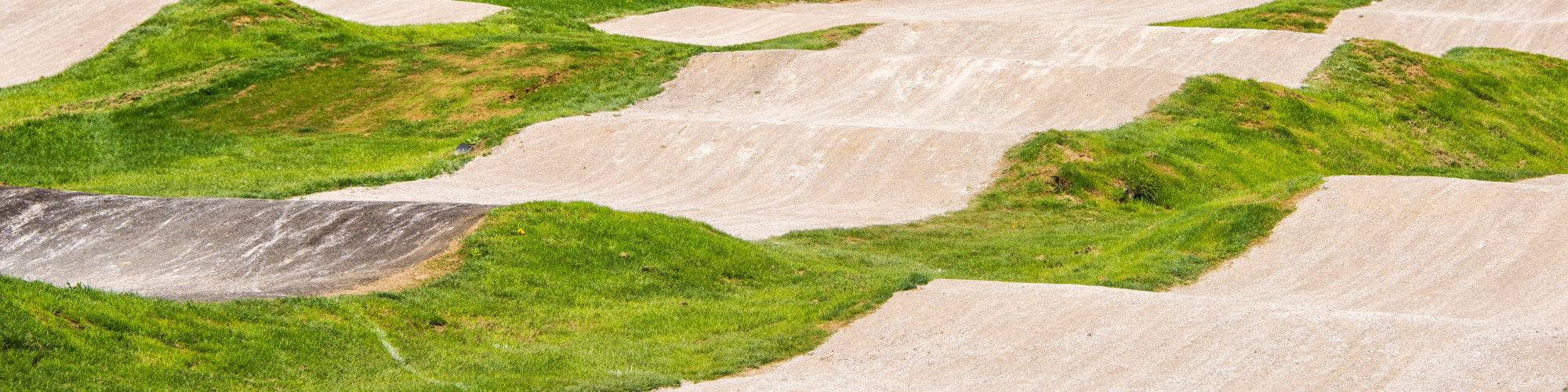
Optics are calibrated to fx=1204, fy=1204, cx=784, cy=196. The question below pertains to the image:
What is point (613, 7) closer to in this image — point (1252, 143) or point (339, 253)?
point (1252, 143)

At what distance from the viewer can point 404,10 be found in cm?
3969

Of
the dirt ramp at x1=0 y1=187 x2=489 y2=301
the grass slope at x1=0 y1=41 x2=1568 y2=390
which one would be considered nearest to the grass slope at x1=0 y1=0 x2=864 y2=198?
the dirt ramp at x1=0 y1=187 x2=489 y2=301

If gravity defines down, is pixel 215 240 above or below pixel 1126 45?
above

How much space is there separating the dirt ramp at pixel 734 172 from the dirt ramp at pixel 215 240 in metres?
5.02

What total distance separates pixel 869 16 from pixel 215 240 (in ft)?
102

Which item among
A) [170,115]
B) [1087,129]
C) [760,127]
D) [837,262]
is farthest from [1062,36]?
[170,115]

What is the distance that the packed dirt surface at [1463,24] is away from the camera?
35469 millimetres

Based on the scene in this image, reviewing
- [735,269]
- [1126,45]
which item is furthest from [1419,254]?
[1126,45]

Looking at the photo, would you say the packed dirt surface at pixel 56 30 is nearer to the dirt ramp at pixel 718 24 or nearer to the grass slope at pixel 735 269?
the dirt ramp at pixel 718 24

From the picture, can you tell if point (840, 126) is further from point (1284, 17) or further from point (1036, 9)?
point (1036, 9)

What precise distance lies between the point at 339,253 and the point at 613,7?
30.5m

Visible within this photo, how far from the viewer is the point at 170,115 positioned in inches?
1094

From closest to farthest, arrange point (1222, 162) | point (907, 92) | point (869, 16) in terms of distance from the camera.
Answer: point (1222, 162) < point (907, 92) < point (869, 16)

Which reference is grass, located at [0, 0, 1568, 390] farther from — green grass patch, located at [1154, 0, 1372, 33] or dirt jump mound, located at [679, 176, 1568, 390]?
green grass patch, located at [1154, 0, 1372, 33]
